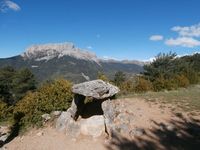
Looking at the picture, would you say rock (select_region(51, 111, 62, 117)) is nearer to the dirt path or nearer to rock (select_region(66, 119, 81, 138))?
the dirt path

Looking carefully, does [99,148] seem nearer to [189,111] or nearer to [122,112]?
[122,112]

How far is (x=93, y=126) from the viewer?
1655 cm

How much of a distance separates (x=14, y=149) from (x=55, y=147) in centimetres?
253

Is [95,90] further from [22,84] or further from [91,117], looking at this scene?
[22,84]

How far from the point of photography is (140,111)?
57.7ft

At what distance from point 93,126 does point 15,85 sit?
1464 inches

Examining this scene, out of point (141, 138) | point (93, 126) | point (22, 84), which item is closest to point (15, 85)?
point (22, 84)

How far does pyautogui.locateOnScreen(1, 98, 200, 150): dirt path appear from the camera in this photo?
539 inches

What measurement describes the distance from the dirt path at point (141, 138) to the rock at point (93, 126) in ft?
1.72

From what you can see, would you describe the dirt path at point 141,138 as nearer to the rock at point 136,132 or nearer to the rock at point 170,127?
the rock at point 170,127

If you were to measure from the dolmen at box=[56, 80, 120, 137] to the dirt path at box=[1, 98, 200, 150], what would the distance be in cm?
62

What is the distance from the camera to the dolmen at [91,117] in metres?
16.5

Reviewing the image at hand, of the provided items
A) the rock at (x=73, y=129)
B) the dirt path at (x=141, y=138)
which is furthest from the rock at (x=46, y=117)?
the rock at (x=73, y=129)

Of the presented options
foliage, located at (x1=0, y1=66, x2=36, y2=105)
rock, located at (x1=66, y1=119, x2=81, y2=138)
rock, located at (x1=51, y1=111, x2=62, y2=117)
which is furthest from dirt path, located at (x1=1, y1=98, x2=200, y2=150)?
foliage, located at (x1=0, y1=66, x2=36, y2=105)
